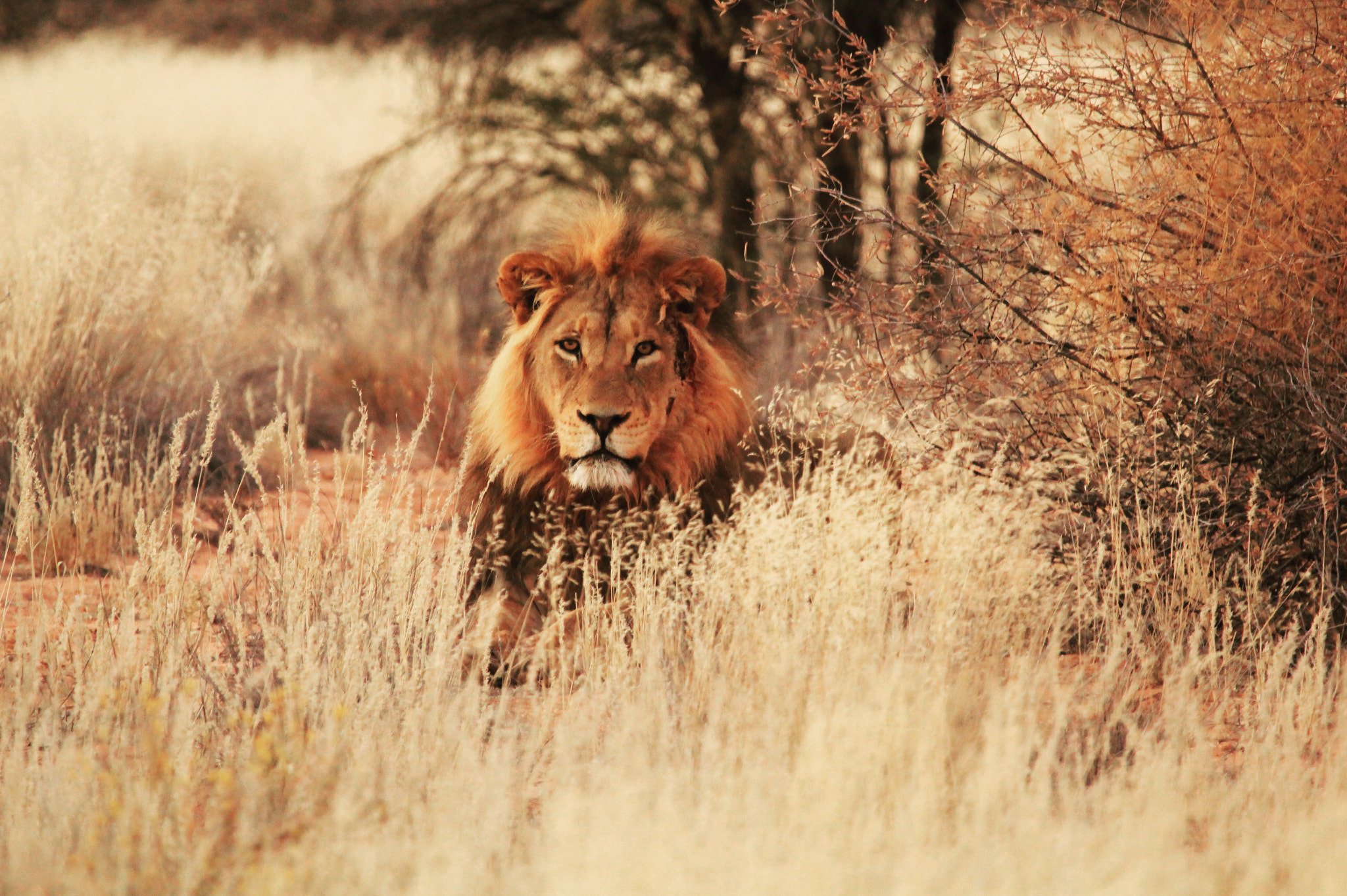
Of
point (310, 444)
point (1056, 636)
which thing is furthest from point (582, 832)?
point (310, 444)

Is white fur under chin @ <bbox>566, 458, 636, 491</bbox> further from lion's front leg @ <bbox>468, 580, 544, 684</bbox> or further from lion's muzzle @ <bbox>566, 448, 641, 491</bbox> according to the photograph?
lion's front leg @ <bbox>468, 580, 544, 684</bbox>

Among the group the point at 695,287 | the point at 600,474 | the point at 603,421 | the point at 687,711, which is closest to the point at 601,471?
the point at 600,474

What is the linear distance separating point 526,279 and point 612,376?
654 mm

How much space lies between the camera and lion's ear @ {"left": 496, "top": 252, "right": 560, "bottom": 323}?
5008 millimetres

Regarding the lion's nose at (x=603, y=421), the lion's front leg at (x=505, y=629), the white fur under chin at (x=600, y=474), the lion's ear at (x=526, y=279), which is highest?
the lion's ear at (x=526, y=279)

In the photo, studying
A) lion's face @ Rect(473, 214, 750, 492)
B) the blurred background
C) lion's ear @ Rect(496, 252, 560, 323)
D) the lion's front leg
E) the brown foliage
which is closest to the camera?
the lion's front leg

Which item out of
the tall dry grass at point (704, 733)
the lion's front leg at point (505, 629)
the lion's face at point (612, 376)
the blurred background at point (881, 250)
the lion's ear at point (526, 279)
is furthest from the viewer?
the lion's ear at point (526, 279)

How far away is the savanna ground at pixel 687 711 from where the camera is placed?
2.79m

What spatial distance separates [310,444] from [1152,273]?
255 inches

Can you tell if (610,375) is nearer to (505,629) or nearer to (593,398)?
(593,398)

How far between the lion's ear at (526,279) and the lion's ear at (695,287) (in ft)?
1.53

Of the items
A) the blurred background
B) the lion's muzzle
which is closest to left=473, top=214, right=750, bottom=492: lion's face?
the lion's muzzle

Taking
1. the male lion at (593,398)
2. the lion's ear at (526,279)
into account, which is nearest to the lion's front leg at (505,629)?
the male lion at (593,398)

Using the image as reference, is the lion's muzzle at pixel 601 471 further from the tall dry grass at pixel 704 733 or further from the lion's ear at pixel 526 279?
the lion's ear at pixel 526 279
